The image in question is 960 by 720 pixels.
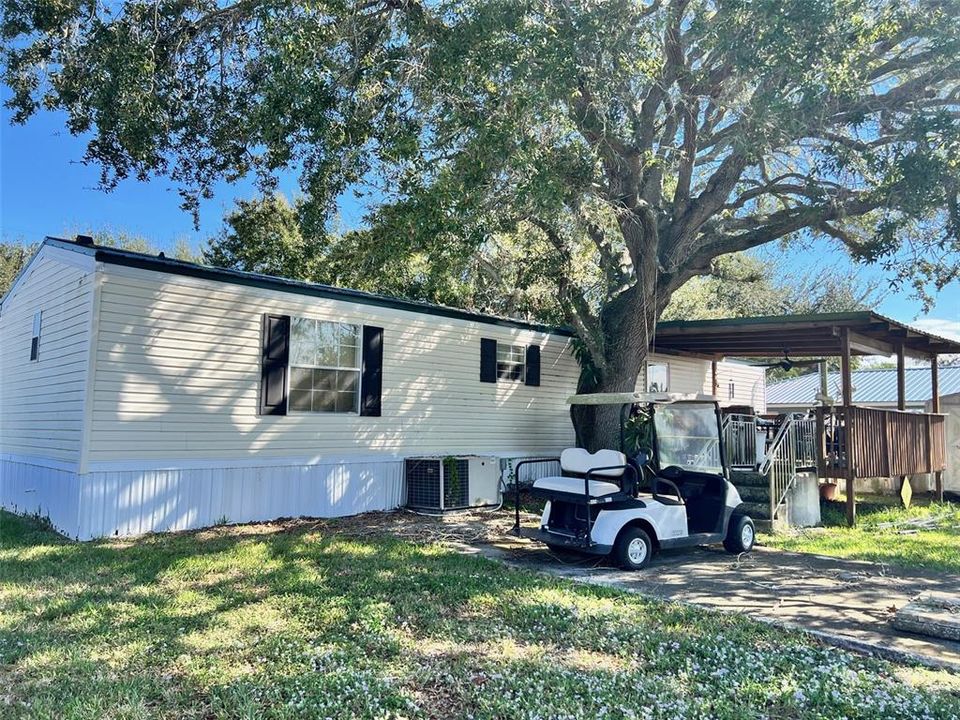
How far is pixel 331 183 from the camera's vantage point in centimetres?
871

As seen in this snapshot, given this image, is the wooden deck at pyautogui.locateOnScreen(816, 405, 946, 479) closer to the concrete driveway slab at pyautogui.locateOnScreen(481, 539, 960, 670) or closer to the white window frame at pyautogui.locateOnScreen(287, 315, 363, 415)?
the concrete driveway slab at pyautogui.locateOnScreen(481, 539, 960, 670)

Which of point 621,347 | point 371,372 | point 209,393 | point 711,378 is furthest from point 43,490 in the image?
point 711,378

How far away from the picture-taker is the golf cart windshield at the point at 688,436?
7.47m

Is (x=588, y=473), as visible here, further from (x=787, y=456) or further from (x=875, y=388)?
(x=875, y=388)

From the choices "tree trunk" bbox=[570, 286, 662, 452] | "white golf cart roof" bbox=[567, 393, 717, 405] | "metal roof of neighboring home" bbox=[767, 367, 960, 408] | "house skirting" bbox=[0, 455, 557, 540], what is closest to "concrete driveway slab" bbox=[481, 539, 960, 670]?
"white golf cart roof" bbox=[567, 393, 717, 405]

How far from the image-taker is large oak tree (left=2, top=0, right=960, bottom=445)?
7.45 meters

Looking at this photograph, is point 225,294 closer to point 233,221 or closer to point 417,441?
point 417,441

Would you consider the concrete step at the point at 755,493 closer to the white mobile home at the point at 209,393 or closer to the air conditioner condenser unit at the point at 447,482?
the air conditioner condenser unit at the point at 447,482

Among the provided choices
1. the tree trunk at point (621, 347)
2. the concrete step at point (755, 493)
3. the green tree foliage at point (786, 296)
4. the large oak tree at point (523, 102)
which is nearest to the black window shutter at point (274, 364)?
the large oak tree at point (523, 102)

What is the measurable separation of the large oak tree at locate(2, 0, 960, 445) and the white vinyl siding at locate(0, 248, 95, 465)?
175 cm

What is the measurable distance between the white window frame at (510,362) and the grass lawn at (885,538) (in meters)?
5.04

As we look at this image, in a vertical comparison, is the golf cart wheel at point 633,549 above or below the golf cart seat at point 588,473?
below

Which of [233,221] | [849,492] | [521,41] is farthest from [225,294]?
[233,221]

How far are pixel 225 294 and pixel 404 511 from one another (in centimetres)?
405
